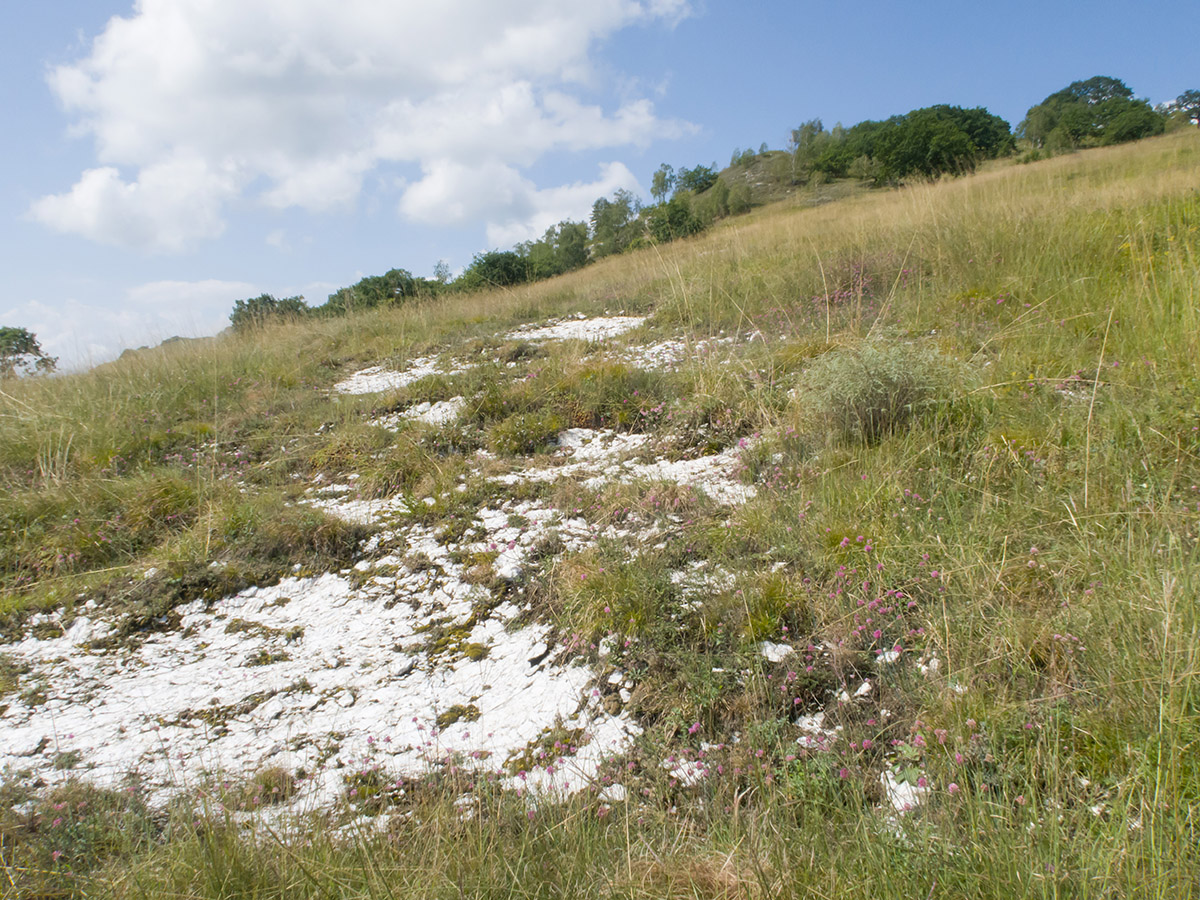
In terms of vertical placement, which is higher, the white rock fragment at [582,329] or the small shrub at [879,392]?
the white rock fragment at [582,329]

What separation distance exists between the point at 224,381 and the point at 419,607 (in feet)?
17.3

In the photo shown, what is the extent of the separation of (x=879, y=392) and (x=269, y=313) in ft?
37.4

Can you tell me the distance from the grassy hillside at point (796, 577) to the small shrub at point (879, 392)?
2 cm

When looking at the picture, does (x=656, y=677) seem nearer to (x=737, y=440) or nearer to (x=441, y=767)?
(x=441, y=767)

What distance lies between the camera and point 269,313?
11.3 m

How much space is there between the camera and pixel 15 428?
507cm

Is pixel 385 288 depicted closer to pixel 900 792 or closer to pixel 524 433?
pixel 524 433

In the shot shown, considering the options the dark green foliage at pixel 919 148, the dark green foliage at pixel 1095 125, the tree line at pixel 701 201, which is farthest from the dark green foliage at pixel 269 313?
the dark green foliage at pixel 1095 125

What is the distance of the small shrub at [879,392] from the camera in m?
3.22

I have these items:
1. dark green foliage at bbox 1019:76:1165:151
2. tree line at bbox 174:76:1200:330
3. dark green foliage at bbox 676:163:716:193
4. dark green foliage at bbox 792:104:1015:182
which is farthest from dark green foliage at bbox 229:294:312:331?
dark green foliage at bbox 676:163:716:193

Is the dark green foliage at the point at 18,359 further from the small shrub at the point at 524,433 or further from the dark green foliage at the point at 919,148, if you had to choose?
the dark green foliage at the point at 919,148

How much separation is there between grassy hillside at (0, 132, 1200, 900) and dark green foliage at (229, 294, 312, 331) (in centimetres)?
537

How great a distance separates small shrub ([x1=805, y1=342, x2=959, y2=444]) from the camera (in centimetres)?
322

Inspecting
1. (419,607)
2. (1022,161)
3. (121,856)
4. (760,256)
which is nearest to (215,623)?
(419,607)
